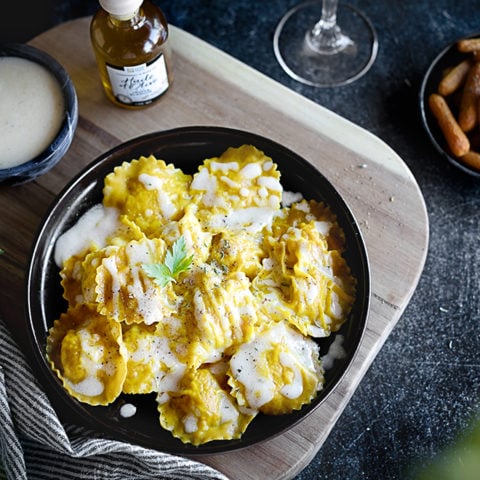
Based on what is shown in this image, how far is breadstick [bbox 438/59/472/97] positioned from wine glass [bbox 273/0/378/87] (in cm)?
30

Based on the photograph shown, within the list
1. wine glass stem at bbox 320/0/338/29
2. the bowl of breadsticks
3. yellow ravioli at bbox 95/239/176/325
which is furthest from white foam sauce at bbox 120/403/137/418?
wine glass stem at bbox 320/0/338/29

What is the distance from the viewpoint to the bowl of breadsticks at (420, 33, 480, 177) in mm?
2422

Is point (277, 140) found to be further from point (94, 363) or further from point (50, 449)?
point (50, 449)

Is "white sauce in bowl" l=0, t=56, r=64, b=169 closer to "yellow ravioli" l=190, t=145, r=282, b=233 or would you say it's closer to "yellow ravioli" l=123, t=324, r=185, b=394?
"yellow ravioli" l=190, t=145, r=282, b=233

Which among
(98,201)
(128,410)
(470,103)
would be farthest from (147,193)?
(470,103)

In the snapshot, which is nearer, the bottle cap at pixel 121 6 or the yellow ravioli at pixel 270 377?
the yellow ravioli at pixel 270 377

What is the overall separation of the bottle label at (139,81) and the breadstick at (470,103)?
98cm

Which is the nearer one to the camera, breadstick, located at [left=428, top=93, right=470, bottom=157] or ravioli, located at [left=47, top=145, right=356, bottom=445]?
ravioli, located at [left=47, top=145, right=356, bottom=445]

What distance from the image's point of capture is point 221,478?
6.34 ft

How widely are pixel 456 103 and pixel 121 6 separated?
1.18 metres

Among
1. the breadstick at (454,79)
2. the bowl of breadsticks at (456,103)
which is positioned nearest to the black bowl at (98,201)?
the bowl of breadsticks at (456,103)

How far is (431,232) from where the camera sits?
2.47m

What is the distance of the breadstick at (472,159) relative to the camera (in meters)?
2.40

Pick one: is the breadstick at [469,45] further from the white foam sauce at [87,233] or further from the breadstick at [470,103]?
the white foam sauce at [87,233]
